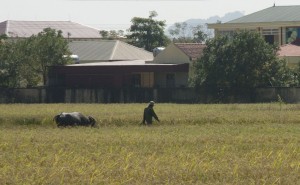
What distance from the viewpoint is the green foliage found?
6278 centimetres

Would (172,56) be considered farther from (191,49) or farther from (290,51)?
(290,51)

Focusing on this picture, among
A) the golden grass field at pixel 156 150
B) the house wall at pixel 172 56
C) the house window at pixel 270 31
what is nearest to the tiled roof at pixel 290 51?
the house wall at pixel 172 56

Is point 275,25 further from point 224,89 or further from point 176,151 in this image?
point 176,151

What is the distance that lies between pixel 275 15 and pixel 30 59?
1148 inches

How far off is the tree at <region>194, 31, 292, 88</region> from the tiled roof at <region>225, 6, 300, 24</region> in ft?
85.2

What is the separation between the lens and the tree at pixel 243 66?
54594 millimetres

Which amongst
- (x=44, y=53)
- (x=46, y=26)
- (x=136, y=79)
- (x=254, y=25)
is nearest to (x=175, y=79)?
(x=136, y=79)

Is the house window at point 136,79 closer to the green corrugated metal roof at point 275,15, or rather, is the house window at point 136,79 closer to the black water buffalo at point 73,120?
the green corrugated metal roof at point 275,15

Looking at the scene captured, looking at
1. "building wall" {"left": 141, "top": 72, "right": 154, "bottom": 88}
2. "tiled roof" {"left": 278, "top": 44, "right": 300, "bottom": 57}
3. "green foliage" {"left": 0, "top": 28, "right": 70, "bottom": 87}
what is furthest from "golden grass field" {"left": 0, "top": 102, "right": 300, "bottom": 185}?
"tiled roof" {"left": 278, "top": 44, "right": 300, "bottom": 57}

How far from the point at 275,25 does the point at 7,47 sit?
27916 mm

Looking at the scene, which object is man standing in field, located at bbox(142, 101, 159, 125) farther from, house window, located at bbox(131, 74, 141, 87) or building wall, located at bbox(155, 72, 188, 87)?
house window, located at bbox(131, 74, 141, 87)

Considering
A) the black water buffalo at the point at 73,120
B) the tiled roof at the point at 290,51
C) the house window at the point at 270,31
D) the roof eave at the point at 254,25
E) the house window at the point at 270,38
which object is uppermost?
the roof eave at the point at 254,25

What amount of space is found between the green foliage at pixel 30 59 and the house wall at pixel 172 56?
26.1ft

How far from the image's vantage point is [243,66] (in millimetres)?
54812
